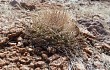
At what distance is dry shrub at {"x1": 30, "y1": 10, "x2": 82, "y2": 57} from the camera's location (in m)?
2.42

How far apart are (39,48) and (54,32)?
0.65 ft

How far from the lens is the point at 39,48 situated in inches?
93.9

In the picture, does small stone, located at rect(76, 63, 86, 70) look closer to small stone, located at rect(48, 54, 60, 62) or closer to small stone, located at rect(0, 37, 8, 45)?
small stone, located at rect(48, 54, 60, 62)

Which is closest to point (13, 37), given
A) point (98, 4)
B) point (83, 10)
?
point (83, 10)

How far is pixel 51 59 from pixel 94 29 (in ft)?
2.62

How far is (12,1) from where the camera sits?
10.7 ft

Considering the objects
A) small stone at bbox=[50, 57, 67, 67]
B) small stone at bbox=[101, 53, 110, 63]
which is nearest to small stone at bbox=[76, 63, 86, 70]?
small stone at bbox=[50, 57, 67, 67]

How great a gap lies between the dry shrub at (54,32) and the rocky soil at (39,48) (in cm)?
7

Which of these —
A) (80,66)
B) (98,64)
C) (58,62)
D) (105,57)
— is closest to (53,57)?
(58,62)

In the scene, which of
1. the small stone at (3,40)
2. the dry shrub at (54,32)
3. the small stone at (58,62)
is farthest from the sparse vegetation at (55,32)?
the small stone at (3,40)

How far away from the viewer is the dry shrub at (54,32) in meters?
2.42

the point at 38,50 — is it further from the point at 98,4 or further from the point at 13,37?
the point at 98,4

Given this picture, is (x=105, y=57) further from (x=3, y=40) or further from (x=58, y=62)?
(x=3, y=40)

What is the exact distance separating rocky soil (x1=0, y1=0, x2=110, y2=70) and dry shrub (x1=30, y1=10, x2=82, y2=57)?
7cm
